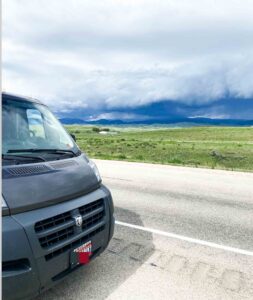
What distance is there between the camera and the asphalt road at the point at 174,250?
355 cm

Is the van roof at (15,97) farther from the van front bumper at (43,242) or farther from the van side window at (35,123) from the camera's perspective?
the van front bumper at (43,242)

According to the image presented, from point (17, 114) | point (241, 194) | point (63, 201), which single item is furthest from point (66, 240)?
point (241, 194)

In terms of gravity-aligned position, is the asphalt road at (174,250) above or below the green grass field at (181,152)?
above

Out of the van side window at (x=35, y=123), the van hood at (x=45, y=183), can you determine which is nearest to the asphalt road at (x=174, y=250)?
the van hood at (x=45, y=183)

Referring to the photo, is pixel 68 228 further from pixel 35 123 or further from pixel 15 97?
pixel 15 97

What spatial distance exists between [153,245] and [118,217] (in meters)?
1.47

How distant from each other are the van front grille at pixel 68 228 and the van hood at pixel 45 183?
167 mm

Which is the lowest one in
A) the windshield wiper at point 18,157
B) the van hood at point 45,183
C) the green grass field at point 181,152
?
the green grass field at point 181,152

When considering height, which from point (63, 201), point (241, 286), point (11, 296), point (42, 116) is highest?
point (42, 116)

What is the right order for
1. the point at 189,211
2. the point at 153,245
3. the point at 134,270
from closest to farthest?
the point at 134,270 → the point at 153,245 → the point at 189,211

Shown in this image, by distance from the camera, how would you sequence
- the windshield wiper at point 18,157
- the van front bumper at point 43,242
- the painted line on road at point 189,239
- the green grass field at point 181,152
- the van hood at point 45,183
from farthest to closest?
the green grass field at point 181,152 → the painted line on road at point 189,239 → the windshield wiper at point 18,157 → the van hood at point 45,183 → the van front bumper at point 43,242

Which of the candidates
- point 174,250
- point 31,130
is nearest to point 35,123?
point 31,130

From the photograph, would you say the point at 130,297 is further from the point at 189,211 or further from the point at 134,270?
the point at 189,211

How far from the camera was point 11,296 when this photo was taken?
2520 mm
